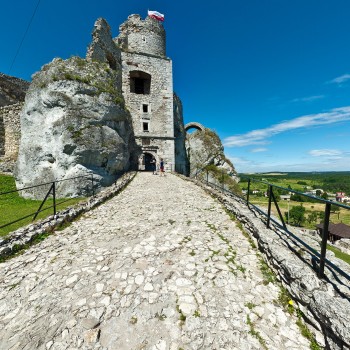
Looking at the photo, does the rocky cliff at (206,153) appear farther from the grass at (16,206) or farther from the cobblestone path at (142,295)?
the cobblestone path at (142,295)

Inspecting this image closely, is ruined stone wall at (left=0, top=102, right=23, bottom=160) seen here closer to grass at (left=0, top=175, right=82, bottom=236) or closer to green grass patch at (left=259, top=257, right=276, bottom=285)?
grass at (left=0, top=175, right=82, bottom=236)

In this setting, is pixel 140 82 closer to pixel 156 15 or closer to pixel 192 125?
pixel 156 15

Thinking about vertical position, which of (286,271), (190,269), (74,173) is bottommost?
(190,269)

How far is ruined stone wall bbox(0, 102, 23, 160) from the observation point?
61.0 ft

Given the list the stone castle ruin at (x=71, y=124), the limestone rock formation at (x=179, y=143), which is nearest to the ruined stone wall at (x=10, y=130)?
the stone castle ruin at (x=71, y=124)

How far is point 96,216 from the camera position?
724 centimetres

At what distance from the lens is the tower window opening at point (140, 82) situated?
25.8 m

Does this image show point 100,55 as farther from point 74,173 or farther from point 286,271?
point 286,271

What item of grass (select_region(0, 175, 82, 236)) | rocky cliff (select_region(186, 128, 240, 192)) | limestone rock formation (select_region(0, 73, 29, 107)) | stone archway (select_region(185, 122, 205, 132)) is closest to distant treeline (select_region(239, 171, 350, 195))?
rocky cliff (select_region(186, 128, 240, 192))

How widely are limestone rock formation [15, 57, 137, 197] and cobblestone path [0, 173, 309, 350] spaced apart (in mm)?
7961

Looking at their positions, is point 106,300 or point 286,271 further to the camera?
point 286,271

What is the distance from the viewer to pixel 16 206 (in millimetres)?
9945

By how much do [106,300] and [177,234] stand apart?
104 inches

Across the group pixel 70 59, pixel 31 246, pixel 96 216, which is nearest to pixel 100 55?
pixel 70 59
